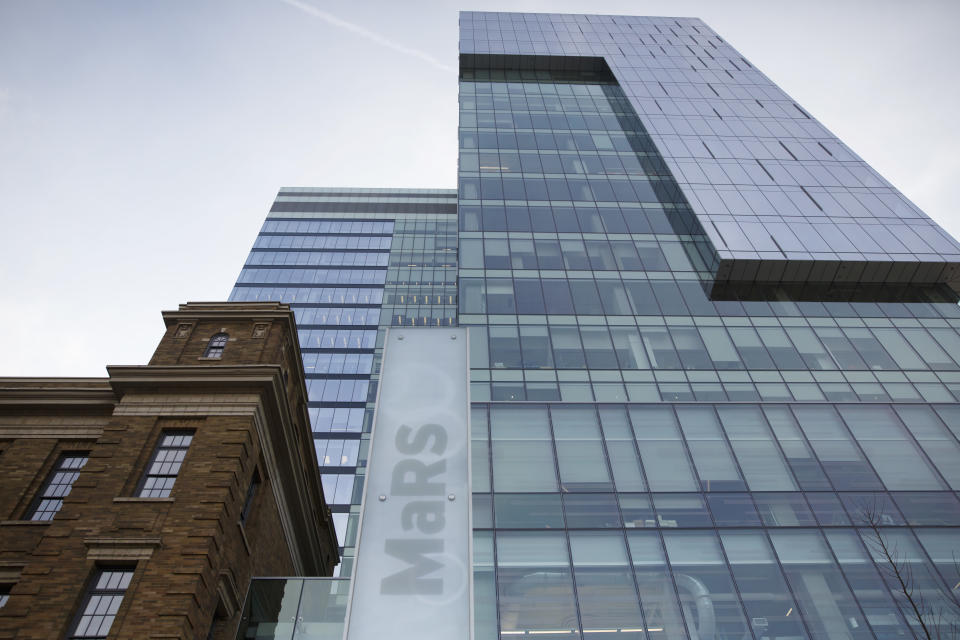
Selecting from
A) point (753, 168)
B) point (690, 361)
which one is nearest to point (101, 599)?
point (690, 361)

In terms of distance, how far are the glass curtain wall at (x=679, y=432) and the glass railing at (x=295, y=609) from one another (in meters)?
4.99

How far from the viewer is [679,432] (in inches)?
926

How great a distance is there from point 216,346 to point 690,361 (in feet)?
63.0

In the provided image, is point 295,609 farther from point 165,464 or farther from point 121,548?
point 165,464

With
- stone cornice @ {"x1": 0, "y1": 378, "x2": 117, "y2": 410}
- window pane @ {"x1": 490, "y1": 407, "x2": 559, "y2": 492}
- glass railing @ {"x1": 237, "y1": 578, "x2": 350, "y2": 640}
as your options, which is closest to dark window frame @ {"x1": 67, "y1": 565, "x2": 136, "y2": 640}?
glass railing @ {"x1": 237, "y1": 578, "x2": 350, "y2": 640}

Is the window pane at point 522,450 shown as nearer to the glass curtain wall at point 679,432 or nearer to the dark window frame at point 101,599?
the glass curtain wall at point 679,432

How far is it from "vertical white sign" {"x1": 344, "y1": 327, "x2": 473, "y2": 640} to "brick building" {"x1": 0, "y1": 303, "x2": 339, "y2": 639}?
7.28 meters

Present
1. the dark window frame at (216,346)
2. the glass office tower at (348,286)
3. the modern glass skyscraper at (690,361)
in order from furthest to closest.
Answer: the glass office tower at (348,286)
the dark window frame at (216,346)
the modern glass skyscraper at (690,361)

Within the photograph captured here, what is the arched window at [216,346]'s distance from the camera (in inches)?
1002

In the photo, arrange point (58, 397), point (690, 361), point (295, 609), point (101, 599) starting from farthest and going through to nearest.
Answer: point (690, 361) < point (58, 397) < point (295, 609) < point (101, 599)

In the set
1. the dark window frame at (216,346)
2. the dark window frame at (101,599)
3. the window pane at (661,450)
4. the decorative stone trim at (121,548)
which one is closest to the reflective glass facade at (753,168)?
the window pane at (661,450)

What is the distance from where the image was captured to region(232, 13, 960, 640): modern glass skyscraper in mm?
18422

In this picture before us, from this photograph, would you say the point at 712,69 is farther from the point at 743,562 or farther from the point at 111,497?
the point at 111,497

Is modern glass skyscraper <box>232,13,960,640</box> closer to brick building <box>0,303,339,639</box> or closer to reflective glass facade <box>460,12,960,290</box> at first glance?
reflective glass facade <box>460,12,960,290</box>
